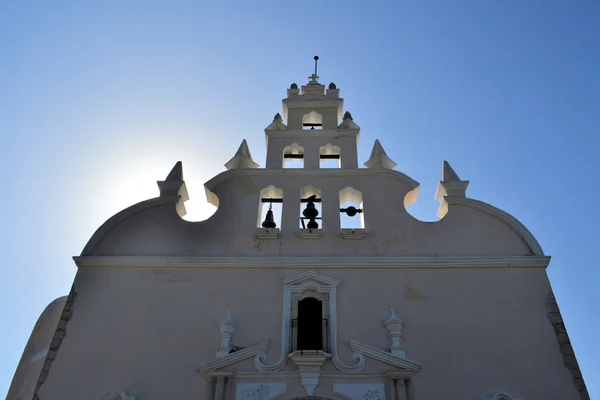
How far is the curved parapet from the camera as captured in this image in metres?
11.5

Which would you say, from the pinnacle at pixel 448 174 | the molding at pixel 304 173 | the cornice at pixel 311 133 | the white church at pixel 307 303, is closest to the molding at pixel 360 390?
the white church at pixel 307 303

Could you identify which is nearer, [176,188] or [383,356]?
[383,356]

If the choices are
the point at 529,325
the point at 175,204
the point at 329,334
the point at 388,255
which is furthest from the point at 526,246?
the point at 175,204

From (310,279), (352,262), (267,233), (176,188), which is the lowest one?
(310,279)

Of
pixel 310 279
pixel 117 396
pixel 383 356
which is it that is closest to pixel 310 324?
pixel 310 279

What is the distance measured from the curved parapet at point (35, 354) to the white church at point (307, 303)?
0.03 meters

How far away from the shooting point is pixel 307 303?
11266 millimetres

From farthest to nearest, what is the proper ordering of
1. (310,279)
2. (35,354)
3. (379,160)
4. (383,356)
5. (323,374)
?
(379,160) → (35,354) → (310,279) → (383,356) → (323,374)

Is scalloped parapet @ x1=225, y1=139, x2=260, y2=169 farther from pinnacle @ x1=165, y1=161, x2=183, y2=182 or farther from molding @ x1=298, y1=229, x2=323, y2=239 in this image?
molding @ x1=298, y1=229, x2=323, y2=239

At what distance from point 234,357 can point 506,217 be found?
20.3 ft

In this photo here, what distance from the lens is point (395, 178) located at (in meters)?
13.2

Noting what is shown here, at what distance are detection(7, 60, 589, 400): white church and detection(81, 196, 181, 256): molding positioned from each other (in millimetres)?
30

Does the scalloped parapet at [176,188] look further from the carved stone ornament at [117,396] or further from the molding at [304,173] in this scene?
the carved stone ornament at [117,396]

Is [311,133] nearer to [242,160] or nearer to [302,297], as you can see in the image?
[242,160]
